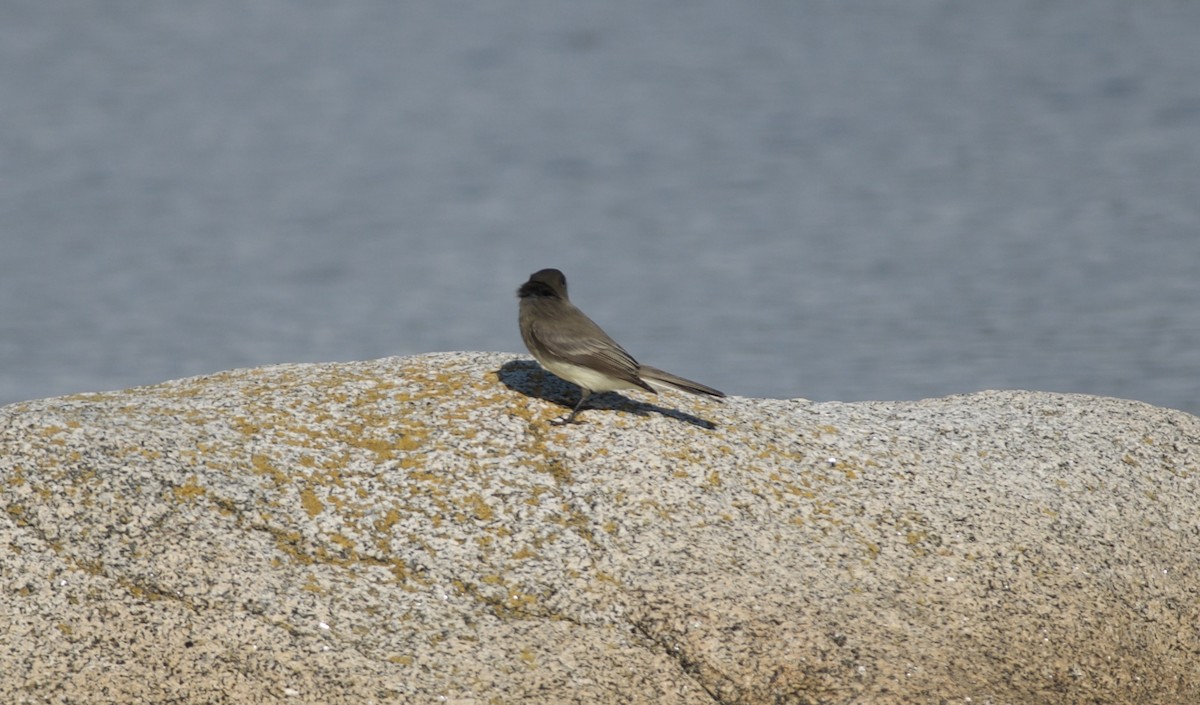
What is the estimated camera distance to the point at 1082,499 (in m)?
7.38

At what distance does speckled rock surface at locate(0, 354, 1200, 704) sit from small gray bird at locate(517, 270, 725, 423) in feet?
0.72

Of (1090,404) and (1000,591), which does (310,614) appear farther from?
(1090,404)

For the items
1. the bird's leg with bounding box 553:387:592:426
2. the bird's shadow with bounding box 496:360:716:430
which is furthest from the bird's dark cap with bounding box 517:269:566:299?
the bird's leg with bounding box 553:387:592:426

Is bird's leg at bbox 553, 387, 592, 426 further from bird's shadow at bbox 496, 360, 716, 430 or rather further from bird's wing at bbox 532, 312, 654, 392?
bird's wing at bbox 532, 312, 654, 392

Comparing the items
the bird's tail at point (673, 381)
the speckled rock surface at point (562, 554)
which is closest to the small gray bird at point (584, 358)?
the bird's tail at point (673, 381)

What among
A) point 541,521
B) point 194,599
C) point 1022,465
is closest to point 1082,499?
point 1022,465

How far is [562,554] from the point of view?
252 inches

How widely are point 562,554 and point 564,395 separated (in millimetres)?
1751

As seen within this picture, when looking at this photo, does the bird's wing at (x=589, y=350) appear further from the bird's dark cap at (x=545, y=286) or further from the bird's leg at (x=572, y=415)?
the bird's dark cap at (x=545, y=286)

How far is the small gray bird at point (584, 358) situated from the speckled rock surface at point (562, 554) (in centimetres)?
22

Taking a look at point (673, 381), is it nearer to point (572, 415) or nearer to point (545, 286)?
point (572, 415)

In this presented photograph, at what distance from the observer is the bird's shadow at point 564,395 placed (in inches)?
305

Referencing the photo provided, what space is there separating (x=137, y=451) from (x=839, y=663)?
A: 3.56 m

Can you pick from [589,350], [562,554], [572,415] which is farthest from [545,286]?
[562,554]
